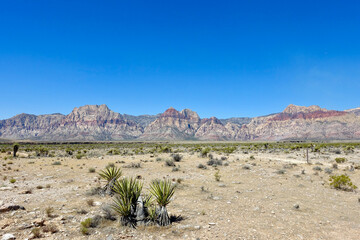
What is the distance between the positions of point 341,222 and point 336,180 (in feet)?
21.7

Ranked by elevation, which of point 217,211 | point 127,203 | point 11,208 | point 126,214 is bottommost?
point 217,211

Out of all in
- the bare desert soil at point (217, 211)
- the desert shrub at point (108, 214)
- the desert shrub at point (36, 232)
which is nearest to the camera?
the desert shrub at point (36, 232)

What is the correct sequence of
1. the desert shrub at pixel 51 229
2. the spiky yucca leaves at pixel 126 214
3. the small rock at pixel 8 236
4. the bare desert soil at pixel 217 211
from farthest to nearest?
the spiky yucca leaves at pixel 126 214 → the bare desert soil at pixel 217 211 → the desert shrub at pixel 51 229 → the small rock at pixel 8 236

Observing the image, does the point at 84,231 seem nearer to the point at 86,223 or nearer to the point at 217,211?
the point at 86,223

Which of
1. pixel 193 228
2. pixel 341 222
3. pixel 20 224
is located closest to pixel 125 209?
pixel 193 228

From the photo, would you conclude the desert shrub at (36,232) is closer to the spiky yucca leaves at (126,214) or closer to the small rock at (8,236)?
the small rock at (8,236)

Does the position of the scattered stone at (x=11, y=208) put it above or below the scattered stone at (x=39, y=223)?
above

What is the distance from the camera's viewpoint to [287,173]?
1917cm

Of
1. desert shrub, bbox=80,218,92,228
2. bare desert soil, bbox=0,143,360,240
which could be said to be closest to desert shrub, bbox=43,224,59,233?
bare desert soil, bbox=0,143,360,240

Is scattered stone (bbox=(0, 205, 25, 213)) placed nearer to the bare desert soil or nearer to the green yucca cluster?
the bare desert soil

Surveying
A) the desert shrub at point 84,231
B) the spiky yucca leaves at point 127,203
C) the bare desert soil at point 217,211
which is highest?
the spiky yucca leaves at point 127,203

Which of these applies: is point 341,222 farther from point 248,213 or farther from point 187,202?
point 187,202

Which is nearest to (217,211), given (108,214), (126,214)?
(126,214)

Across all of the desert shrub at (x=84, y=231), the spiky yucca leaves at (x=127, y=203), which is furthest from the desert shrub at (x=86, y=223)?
the spiky yucca leaves at (x=127, y=203)
